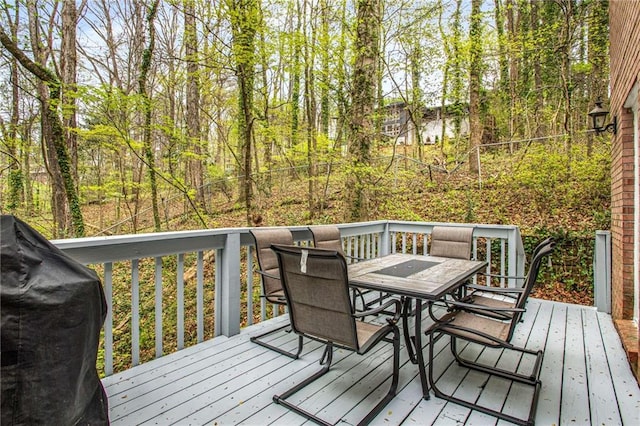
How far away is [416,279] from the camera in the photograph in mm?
2641

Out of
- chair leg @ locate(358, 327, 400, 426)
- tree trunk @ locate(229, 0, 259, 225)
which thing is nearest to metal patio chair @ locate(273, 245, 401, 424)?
chair leg @ locate(358, 327, 400, 426)

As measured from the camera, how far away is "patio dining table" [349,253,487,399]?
2301 millimetres

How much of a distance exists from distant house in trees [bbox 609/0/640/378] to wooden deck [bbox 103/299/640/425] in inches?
16.5

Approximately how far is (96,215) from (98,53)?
641 cm

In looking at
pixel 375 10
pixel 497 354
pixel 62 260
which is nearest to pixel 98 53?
pixel 375 10

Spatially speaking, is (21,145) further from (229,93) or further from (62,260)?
(62,260)

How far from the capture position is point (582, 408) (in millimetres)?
2127

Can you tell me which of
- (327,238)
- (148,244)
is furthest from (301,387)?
(327,238)

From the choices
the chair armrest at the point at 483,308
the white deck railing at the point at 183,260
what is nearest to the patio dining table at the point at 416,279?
the chair armrest at the point at 483,308

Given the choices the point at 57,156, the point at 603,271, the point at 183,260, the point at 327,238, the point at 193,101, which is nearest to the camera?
the point at 183,260

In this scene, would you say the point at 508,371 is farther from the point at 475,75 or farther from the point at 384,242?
Answer: the point at 475,75

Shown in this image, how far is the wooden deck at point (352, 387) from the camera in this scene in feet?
6.70

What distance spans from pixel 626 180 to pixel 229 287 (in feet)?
13.1

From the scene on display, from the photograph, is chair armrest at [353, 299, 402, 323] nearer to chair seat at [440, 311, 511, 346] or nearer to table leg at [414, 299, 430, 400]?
table leg at [414, 299, 430, 400]
